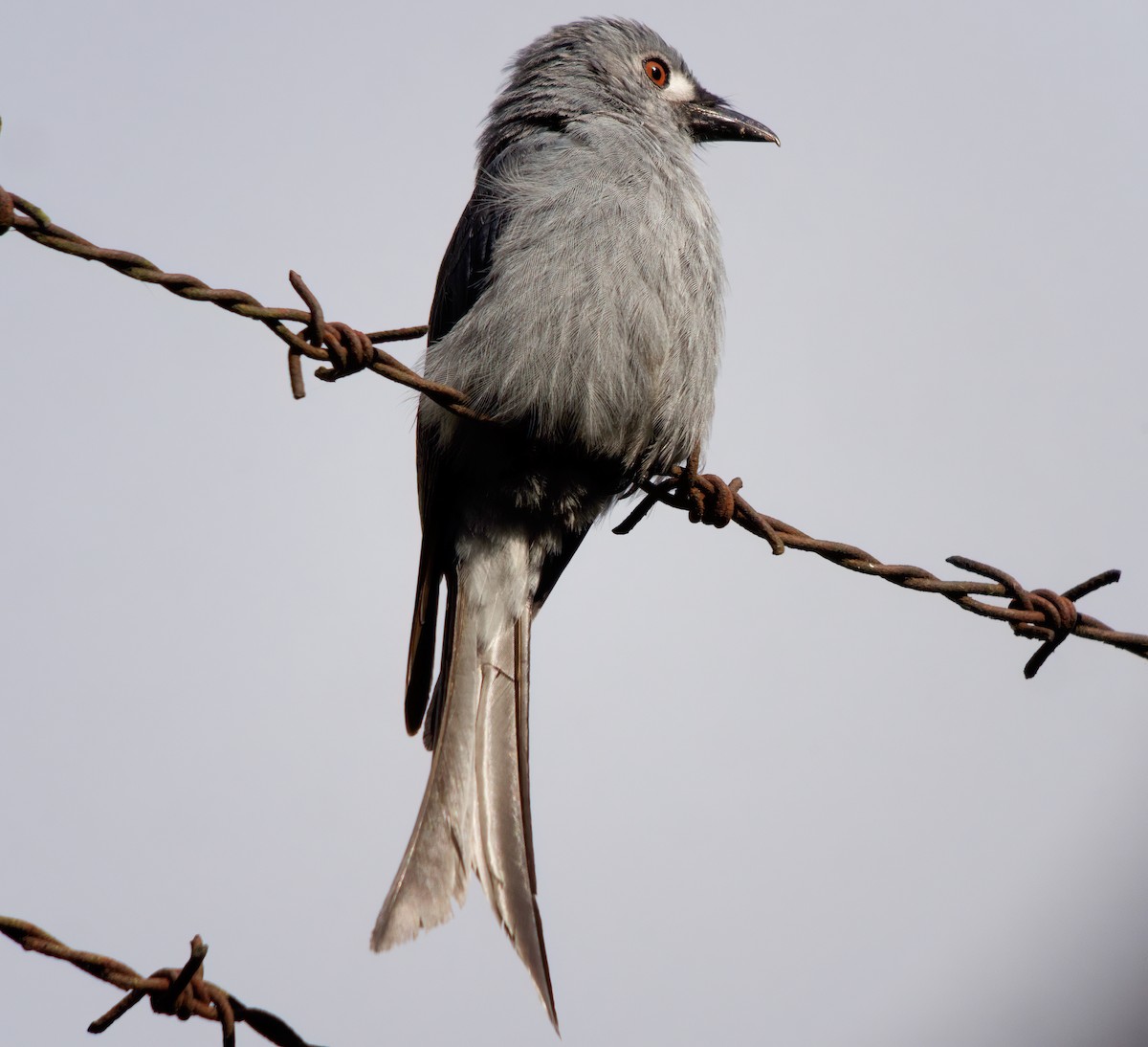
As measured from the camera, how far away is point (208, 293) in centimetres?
250

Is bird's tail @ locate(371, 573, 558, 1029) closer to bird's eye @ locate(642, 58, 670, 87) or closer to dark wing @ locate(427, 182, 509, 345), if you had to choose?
dark wing @ locate(427, 182, 509, 345)

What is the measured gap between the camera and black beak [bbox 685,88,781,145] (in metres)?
4.90

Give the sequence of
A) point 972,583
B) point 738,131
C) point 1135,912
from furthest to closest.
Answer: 1. point 1135,912
2. point 738,131
3. point 972,583

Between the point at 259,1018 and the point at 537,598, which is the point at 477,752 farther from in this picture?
the point at 259,1018

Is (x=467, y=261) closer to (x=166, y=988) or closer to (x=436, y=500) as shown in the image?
(x=436, y=500)

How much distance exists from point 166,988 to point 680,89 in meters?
4.00

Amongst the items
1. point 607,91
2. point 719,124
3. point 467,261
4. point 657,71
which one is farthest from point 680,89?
point 467,261

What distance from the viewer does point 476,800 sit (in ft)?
11.4

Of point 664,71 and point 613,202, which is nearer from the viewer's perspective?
point 613,202

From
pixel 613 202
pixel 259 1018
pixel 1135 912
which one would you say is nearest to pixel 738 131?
pixel 613 202

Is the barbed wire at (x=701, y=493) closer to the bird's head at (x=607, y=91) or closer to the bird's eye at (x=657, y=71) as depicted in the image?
the bird's head at (x=607, y=91)

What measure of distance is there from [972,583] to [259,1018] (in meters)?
1.84

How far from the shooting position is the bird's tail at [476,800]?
3.08 m

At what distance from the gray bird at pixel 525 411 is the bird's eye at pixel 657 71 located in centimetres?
53
